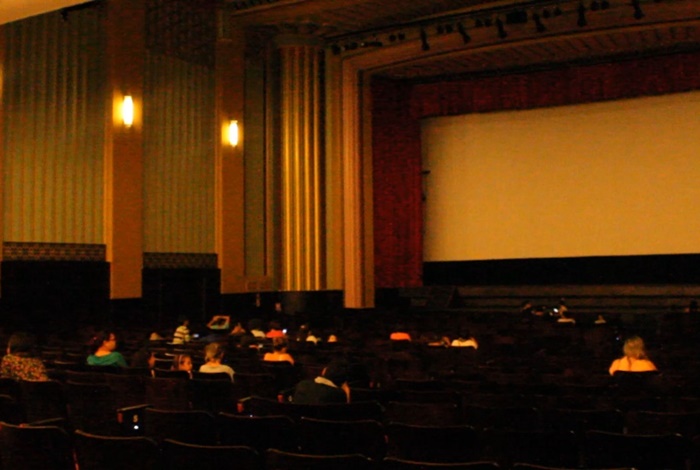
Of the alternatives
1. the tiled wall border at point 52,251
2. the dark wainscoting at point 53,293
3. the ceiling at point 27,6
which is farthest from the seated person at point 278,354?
the tiled wall border at point 52,251

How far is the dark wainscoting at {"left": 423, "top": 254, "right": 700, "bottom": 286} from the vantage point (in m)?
23.5

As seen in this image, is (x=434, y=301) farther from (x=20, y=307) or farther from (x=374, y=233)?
(x=20, y=307)

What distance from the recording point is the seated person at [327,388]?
21.4 ft

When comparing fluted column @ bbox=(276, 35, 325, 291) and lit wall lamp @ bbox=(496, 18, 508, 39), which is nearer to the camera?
lit wall lamp @ bbox=(496, 18, 508, 39)

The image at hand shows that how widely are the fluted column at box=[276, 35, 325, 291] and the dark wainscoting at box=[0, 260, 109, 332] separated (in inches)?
225

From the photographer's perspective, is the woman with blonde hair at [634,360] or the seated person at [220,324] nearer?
the woman with blonde hair at [634,360]

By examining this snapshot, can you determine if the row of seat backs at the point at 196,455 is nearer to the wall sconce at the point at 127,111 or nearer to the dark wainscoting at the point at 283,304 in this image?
the wall sconce at the point at 127,111

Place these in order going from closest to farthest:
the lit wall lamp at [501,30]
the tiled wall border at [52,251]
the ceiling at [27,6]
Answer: the ceiling at [27,6] < the tiled wall border at [52,251] < the lit wall lamp at [501,30]

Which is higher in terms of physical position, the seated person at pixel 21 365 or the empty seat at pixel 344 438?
the seated person at pixel 21 365

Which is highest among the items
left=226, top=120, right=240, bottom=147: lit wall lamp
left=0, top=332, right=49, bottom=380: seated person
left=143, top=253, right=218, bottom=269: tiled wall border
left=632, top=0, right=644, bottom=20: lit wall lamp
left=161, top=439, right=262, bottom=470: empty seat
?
left=632, top=0, right=644, bottom=20: lit wall lamp

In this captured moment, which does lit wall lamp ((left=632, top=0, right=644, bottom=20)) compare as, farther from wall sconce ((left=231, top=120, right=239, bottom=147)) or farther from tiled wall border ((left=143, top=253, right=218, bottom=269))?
tiled wall border ((left=143, top=253, right=218, bottom=269))

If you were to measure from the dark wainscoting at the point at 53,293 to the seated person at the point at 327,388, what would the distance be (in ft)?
38.0

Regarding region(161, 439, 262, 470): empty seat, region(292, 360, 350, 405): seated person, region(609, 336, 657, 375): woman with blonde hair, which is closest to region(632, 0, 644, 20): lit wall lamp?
region(609, 336, 657, 375): woman with blonde hair

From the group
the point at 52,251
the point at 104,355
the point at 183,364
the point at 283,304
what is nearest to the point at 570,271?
the point at 283,304
